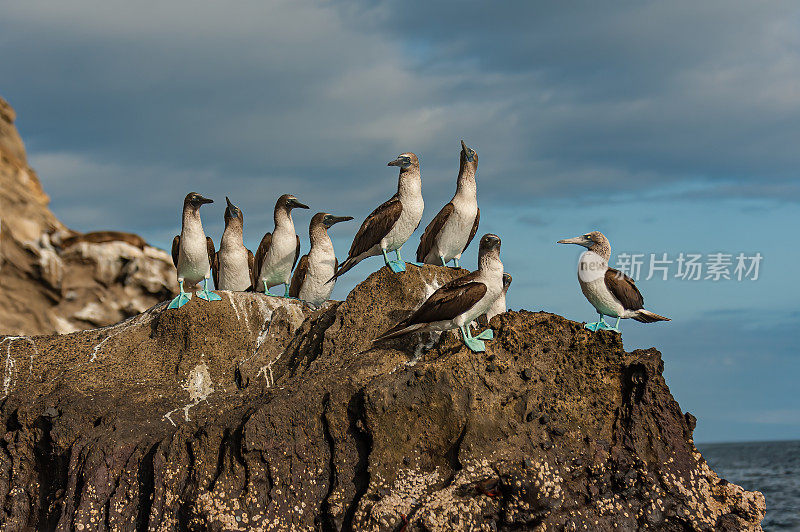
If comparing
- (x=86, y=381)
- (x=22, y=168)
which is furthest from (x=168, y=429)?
(x=22, y=168)

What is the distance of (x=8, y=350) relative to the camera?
42.9 feet

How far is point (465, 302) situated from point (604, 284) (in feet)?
8.74

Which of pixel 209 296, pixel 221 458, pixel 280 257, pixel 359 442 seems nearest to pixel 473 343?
pixel 359 442

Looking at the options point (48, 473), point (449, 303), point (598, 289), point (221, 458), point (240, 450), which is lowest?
point (48, 473)

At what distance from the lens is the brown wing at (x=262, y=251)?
16219mm

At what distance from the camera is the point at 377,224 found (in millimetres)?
13344

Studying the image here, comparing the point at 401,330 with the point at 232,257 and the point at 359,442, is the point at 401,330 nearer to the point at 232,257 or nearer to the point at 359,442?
the point at 359,442

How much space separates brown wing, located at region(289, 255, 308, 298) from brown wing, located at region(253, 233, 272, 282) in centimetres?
69

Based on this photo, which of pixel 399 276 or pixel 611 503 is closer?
pixel 611 503

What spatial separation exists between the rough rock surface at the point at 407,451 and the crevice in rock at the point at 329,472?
21 millimetres

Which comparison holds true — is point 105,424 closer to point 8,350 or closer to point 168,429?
point 168,429

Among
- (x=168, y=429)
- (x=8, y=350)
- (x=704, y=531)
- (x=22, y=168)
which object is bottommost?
(x=704, y=531)

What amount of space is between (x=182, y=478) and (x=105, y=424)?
6.55 ft

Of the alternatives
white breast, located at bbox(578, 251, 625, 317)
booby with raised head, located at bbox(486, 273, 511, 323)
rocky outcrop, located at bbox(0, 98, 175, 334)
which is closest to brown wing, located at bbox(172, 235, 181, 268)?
booby with raised head, located at bbox(486, 273, 511, 323)
